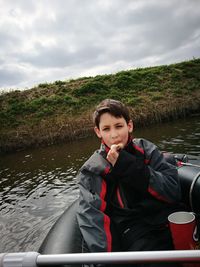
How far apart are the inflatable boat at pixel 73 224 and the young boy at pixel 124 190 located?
263 millimetres

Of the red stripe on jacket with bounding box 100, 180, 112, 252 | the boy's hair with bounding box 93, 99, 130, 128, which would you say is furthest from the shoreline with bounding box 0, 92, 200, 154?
the red stripe on jacket with bounding box 100, 180, 112, 252

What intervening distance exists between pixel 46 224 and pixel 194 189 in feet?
11.0

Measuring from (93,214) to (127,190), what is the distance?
0.37 m

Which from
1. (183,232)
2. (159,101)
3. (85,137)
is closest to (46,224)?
(183,232)

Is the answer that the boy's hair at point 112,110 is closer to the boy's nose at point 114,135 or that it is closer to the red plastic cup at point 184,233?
the boy's nose at point 114,135

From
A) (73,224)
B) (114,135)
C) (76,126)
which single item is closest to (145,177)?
(114,135)

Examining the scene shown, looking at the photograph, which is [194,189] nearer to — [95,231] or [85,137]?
[95,231]

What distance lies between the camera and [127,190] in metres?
2.19

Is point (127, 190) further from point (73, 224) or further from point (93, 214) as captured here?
point (73, 224)

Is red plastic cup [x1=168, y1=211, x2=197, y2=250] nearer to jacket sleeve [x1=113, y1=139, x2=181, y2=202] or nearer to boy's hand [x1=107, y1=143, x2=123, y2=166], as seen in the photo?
jacket sleeve [x1=113, y1=139, x2=181, y2=202]

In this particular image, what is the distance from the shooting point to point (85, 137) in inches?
547

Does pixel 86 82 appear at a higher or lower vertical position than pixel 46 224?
higher

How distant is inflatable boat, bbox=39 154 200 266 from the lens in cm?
216

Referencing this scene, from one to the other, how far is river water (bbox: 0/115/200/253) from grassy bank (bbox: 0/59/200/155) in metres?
2.30
